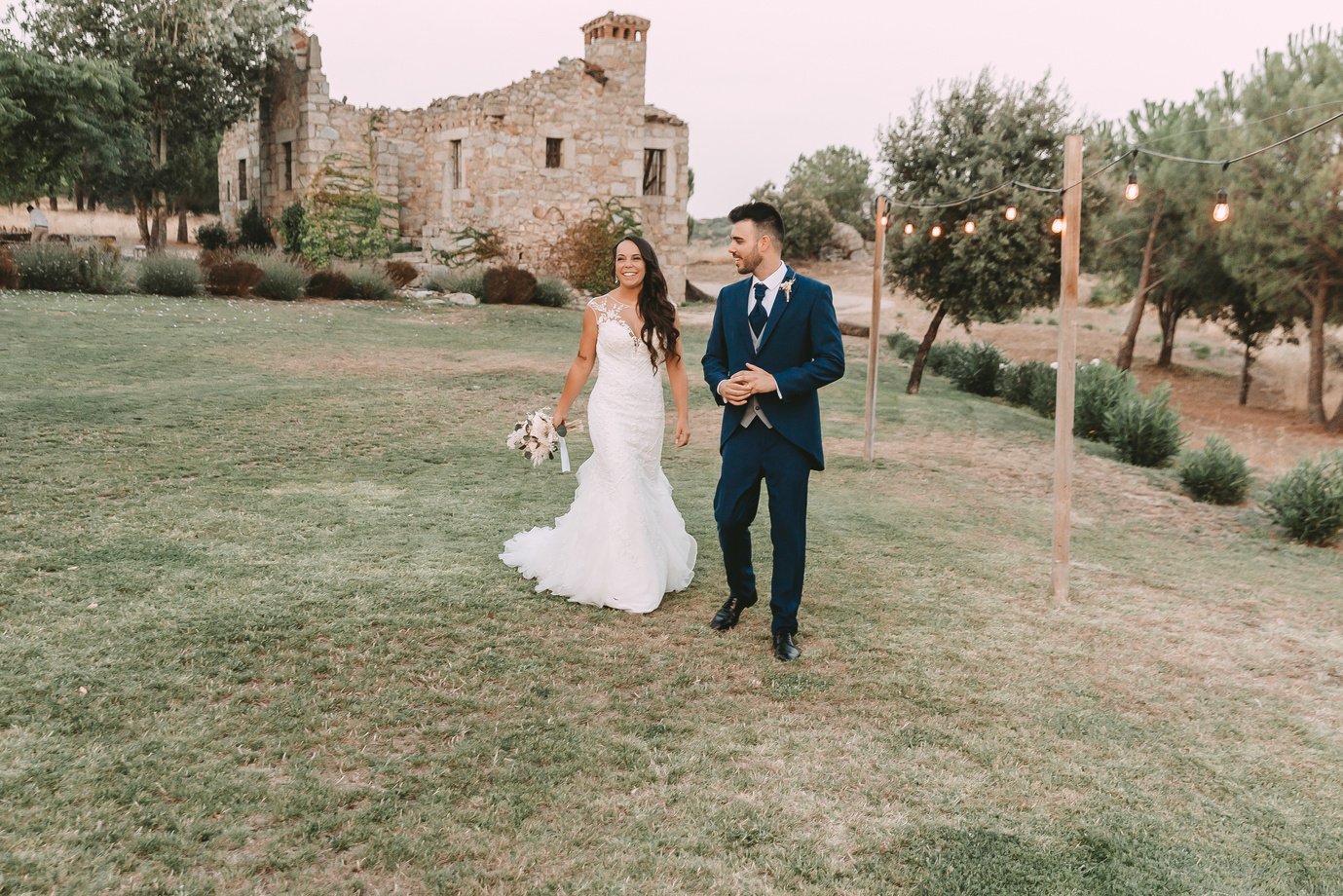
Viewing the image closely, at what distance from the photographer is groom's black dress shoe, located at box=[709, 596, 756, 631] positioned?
4977 mm

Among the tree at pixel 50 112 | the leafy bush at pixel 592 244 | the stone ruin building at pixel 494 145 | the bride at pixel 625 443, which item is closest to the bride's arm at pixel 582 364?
the bride at pixel 625 443

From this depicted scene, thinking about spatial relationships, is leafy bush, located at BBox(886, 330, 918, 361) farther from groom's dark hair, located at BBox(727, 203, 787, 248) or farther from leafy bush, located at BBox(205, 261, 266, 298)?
groom's dark hair, located at BBox(727, 203, 787, 248)

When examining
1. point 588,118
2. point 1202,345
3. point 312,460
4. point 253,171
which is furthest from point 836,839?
point 1202,345

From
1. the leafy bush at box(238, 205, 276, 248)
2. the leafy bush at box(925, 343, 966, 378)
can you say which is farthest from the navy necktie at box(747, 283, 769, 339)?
the leafy bush at box(238, 205, 276, 248)

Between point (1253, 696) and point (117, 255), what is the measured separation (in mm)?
19581

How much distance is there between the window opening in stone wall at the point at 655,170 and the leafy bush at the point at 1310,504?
2149cm

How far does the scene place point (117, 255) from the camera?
18.2 m

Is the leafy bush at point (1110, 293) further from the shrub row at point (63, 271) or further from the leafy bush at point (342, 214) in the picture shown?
the shrub row at point (63, 271)

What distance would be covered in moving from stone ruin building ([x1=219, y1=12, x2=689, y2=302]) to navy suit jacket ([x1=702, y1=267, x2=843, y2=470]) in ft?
71.5

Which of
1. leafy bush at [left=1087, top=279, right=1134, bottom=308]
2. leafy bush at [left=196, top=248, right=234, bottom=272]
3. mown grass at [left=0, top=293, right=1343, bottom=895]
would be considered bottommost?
mown grass at [left=0, top=293, right=1343, bottom=895]

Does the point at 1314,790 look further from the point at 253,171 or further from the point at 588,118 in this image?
the point at 253,171

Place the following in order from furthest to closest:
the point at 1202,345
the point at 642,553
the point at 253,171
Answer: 1. the point at 1202,345
2. the point at 253,171
3. the point at 642,553

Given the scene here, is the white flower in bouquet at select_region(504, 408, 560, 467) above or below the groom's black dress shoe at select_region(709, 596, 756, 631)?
above

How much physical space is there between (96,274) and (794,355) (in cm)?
1683
